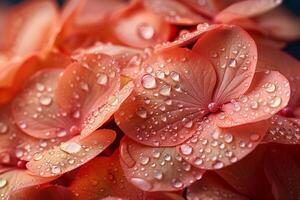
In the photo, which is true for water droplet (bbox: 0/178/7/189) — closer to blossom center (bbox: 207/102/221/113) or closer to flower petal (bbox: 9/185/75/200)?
flower petal (bbox: 9/185/75/200)

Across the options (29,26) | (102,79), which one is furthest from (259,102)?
(29,26)

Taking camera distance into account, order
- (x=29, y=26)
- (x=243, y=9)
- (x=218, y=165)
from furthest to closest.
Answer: (x=29, y=26) < (x=243, y=9) < (x=218, y=165)

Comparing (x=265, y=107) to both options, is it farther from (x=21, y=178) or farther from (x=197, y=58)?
(x=21, y=178)

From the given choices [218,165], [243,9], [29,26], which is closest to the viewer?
[218,165]

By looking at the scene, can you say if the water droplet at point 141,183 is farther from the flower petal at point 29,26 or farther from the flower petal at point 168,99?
the flower petal at point 29,26

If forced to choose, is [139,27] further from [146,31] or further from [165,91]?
[165,91]

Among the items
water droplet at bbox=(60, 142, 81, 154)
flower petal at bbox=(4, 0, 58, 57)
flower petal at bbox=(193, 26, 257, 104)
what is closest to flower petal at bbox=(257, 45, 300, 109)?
flower petal at bbox=(193, 26, 257, 104)
